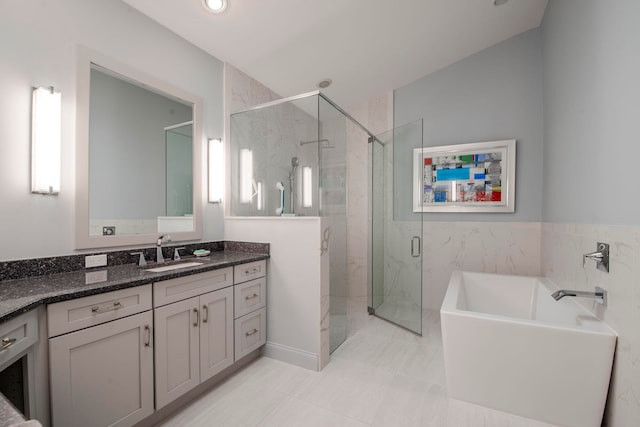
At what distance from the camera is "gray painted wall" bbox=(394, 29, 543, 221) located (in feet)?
10.0

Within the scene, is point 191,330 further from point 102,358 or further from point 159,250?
point 159,250

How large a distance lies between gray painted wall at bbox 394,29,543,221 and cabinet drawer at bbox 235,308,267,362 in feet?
6.03

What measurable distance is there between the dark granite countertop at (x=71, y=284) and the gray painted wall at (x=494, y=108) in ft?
8.09

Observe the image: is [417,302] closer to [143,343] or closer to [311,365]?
[311,365]

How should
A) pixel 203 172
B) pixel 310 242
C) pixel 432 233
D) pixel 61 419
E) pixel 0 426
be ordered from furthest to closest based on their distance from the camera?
1. pixel 432 233
2. pixel 203 172
3. pixel 310 242
4. pixel 61 419
5. pixel 0 426

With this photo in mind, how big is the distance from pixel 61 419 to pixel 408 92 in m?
4.20

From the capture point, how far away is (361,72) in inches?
129

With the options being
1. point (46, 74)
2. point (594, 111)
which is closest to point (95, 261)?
point (46, 74)

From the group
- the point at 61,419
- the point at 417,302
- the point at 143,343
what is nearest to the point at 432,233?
the point at 417,302

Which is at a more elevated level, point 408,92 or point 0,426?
point 408,92

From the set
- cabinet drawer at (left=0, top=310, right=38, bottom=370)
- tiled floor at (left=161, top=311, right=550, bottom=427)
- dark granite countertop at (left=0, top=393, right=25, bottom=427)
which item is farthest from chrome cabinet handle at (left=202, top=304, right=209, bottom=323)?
dark granite countertop at (left=0, top=393, right=25, bottom=427)

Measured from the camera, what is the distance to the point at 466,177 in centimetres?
Answer: 331

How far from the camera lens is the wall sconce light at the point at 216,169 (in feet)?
8.54

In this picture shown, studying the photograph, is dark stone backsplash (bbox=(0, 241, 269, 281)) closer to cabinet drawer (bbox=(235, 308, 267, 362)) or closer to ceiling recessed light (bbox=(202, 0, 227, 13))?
cabinet drawer (bbox=(235, 308, 267, 362))
